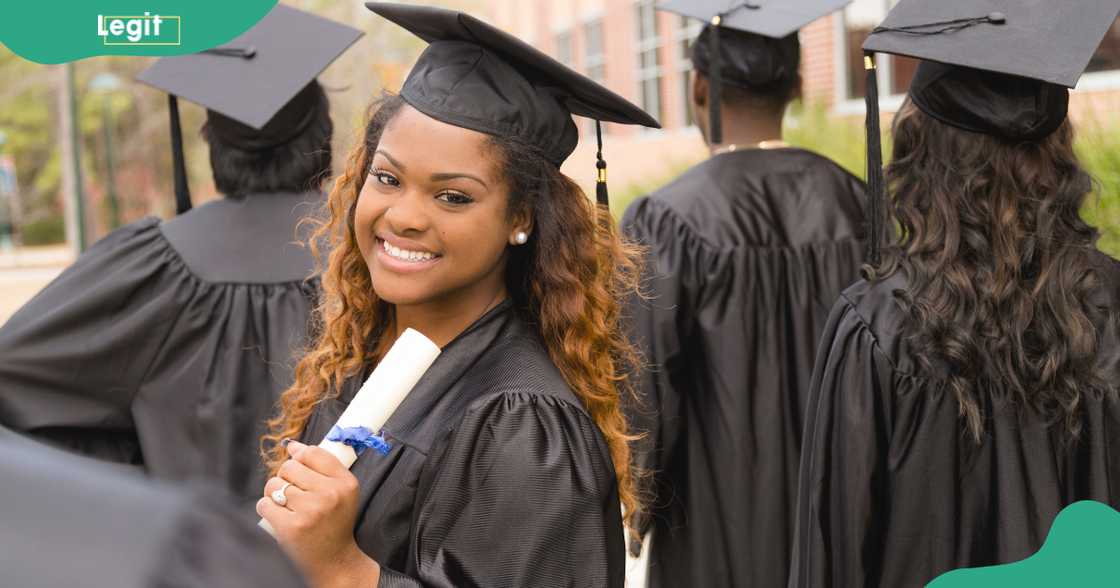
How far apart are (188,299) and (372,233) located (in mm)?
1156

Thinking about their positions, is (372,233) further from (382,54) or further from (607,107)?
(382,54)

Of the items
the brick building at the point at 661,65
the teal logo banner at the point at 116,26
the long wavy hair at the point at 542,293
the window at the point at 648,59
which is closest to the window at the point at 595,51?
the brick building at the point at 661,65

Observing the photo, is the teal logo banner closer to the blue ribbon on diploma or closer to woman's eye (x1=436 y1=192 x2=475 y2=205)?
woman's eye (x1=436 y1=192 x2=475 y2=205)

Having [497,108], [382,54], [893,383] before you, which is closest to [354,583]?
[497,108]

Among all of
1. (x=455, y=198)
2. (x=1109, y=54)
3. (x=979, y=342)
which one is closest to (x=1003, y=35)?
(x=979, y=342)

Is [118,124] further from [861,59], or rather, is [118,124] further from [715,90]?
[715,90]

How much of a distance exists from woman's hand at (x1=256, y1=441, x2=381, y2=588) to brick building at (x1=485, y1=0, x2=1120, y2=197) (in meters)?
4.55

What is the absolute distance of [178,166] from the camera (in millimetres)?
3697

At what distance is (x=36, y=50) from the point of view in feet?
10.2

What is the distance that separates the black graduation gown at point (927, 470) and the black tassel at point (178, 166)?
1.97 m

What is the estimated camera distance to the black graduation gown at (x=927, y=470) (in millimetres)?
2498

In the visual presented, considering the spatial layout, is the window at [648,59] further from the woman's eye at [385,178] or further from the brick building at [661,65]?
the woman's eye at [385,178]

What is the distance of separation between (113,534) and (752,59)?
3.68m

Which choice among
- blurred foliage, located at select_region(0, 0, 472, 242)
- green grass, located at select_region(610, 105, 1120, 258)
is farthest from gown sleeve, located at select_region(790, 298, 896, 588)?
blurred foliage, located at select_region(0, 0, 472, 242)
